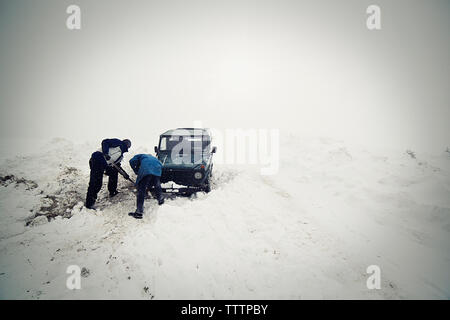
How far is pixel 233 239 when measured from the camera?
4.12m

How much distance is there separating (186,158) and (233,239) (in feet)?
11.3

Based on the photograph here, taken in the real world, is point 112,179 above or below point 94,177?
below

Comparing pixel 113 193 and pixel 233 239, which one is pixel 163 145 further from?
pixel 233 239

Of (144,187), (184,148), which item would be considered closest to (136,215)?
(144,187)

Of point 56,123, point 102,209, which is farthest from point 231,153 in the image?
point 56,123

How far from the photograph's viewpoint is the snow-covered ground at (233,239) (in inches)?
122

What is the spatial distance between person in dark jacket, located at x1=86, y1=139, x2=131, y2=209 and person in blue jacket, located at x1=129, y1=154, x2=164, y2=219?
2.56ft

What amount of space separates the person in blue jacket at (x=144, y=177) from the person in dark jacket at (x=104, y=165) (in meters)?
0.78

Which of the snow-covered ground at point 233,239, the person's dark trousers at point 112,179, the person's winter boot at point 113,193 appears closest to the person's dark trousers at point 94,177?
the snow-covered ground at point 233,239

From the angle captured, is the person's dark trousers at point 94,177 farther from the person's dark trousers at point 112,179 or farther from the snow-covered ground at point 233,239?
the person's dark trousers at point 112,179

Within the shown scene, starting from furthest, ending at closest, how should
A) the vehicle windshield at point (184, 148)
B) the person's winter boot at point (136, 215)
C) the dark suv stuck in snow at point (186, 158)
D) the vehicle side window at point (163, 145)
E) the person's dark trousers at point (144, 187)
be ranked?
the vehicle side window at point (163, 145) < the vehicle windshield at point (184, 148) < the dark suv stuck in snow at point (186, 158) < the person's dark trousers at point (144, 187) < the person's winter boot at point (136, 215)
